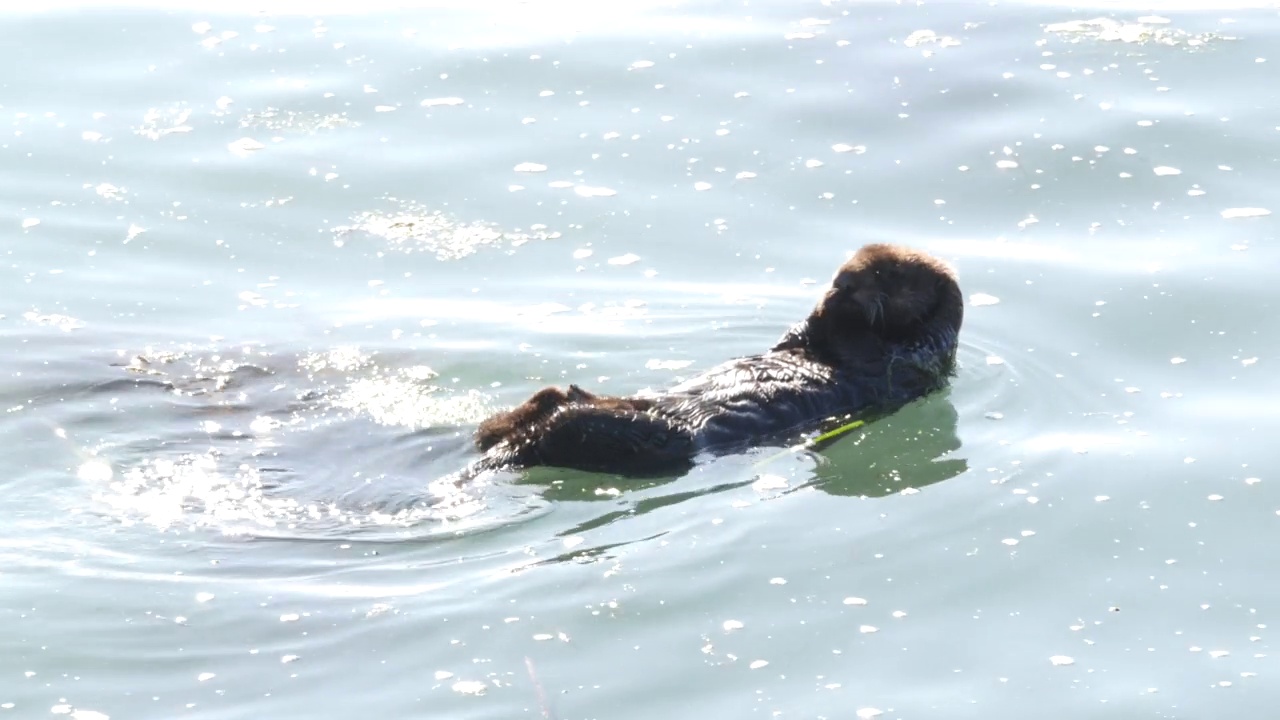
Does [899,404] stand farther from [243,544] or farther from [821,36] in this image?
[821,36]

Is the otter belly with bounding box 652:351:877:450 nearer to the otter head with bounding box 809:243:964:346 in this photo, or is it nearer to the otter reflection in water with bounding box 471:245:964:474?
the otter reflection in water with bounding box 471:245:964:474

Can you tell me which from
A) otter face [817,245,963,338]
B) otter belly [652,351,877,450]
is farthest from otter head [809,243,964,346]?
otter belly [652,351,877,450]

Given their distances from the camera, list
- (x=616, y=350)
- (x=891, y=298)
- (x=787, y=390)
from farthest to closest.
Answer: (x=616, y=350) < (x=891, y=298) < (x=787, y=390)

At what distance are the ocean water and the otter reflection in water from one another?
14 centimetres

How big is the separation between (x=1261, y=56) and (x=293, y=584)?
27.1 feet

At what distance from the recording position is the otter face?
8156mm

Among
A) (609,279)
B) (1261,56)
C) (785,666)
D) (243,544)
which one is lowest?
(785,666)

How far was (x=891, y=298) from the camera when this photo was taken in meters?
8.21

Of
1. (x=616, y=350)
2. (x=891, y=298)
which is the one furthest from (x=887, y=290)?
(x=616, y=350)

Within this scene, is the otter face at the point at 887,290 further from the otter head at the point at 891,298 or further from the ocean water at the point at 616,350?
the ocean water at the point at 616,350

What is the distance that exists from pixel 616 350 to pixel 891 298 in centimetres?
142

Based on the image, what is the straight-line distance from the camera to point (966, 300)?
925cm

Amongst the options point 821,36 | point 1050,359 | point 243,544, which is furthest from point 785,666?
point 821,36

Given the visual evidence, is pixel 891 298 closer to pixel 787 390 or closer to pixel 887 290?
pixel 887 290
